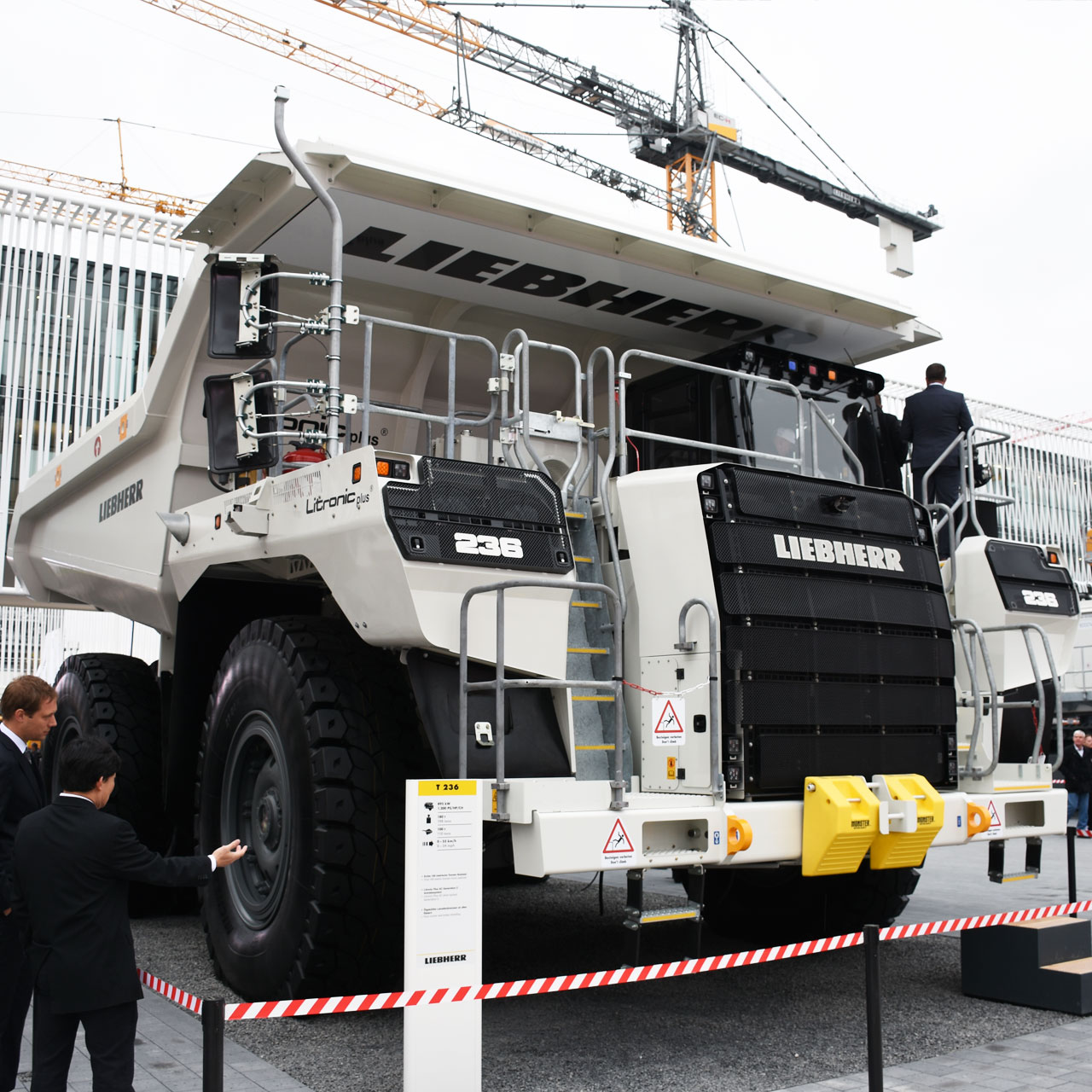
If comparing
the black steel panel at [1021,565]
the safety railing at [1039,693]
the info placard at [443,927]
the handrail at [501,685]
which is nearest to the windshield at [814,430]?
the black steel panel at [1021,565]

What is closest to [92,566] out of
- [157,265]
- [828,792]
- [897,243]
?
[828,792]

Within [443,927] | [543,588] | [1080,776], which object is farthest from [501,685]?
[1080,776]

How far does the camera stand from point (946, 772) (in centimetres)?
577

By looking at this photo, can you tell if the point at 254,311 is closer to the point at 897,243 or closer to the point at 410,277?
the point at 410,277

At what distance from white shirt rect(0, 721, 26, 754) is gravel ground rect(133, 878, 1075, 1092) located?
5.15 feet

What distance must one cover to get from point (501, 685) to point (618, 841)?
737 millimetres

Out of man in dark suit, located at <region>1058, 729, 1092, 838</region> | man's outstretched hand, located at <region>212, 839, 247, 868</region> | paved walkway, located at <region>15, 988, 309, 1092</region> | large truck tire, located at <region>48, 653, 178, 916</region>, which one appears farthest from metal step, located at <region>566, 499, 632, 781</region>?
man in dark suit, located at <region>1058, 729, 1092, 838</region>

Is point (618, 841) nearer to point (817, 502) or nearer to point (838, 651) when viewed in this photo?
point (838, 651)

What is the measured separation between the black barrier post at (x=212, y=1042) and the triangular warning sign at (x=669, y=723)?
231 centimetres

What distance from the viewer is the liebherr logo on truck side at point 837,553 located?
17.6 ft

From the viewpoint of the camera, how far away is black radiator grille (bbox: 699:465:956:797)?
509 cm

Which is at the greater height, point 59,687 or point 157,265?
point 157,265

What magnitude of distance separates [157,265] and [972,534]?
104 feet

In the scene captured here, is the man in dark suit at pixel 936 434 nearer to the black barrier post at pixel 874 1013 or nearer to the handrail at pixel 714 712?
the handrail at pixel 714 712
